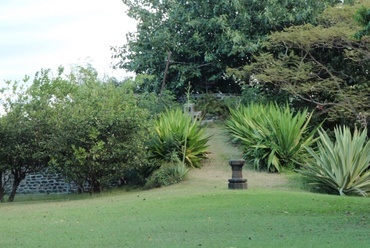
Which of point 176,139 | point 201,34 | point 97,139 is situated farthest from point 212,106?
point 97,139

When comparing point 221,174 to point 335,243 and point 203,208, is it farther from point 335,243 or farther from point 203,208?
point 335,243

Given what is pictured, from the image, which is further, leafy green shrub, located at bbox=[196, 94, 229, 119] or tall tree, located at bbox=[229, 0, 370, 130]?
leafy green shrub, located at bbox=[196, 94, 229, 119]

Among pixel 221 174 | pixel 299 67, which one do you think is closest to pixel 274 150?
pixel 221 174

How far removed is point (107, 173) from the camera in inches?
748

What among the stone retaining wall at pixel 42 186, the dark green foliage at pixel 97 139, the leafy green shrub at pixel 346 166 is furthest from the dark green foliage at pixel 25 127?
the leafy green shrub at pixel 346 166

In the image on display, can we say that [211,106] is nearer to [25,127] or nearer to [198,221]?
[25,127]

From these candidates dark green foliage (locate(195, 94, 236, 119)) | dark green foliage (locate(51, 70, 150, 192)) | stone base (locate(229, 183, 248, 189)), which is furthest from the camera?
dark green foliage (locate(195, 94, 236, 119))

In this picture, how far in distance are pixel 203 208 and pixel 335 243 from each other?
4.60 m

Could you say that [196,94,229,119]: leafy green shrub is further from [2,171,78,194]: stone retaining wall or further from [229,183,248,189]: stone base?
[229,183,248,189]: stone base

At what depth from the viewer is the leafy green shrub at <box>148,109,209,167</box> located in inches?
804

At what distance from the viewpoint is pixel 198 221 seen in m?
11.5

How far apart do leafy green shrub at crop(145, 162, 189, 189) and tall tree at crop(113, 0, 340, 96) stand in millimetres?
8064

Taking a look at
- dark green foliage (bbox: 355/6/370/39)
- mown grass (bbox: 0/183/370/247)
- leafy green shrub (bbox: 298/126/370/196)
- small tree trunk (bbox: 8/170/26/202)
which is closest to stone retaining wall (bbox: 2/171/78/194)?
small tree trunk (bbox: 8/170/26/202)

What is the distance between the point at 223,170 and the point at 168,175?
6.92 ft
